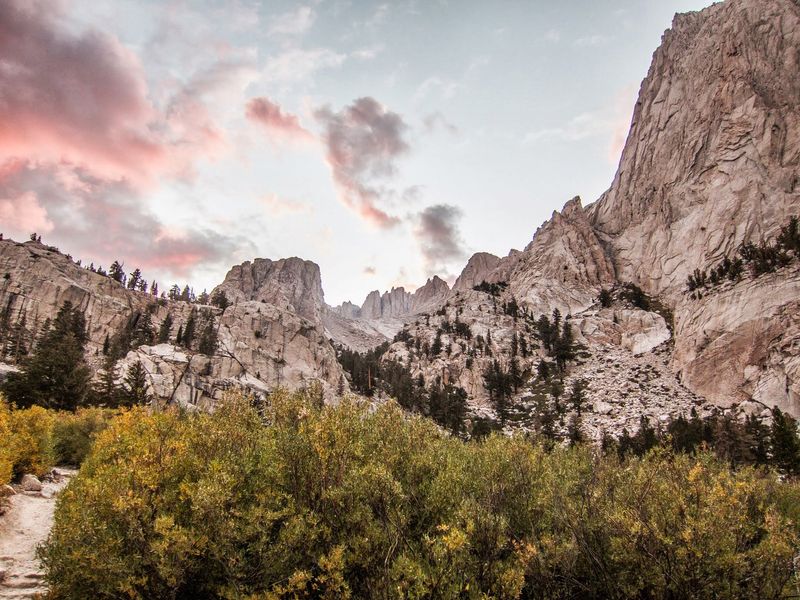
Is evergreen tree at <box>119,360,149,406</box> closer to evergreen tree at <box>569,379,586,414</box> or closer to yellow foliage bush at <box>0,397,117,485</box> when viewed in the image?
yellow foliage bush at <box>0,397,117,485</box>

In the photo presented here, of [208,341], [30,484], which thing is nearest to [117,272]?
[208,341]

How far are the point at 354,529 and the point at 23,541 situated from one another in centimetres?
1908

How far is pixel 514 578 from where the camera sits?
38.2ft

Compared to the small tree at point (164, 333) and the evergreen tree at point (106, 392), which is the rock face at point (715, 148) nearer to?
the evergreen tree at point (106, 392)

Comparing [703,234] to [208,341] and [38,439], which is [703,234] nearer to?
[208,341]

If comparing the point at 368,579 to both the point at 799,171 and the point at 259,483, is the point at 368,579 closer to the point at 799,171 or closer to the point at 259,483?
the point at 259,483

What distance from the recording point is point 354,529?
13578 millimetres

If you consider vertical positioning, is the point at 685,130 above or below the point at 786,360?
above

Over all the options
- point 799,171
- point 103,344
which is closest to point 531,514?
point 103,344

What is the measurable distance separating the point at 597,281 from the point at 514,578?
194160mm

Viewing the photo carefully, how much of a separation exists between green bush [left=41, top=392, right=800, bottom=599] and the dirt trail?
305 cm

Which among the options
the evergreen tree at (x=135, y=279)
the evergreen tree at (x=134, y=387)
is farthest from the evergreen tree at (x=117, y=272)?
the evergreen tree at (x=134, y=387)

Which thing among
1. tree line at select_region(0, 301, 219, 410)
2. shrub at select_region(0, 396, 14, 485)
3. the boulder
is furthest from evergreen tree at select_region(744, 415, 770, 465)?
tree line at select_region(0, 301, 219, 410)

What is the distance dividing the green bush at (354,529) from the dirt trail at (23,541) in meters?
3.05
